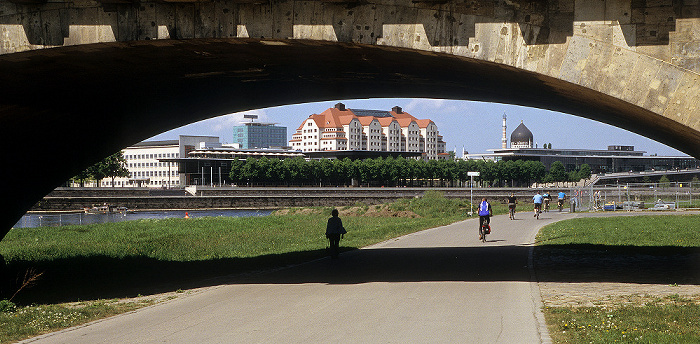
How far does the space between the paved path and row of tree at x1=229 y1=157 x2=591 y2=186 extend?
119 meters

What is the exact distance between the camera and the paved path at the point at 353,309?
31.0 feet

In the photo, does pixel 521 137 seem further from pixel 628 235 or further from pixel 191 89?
pixel 191 89

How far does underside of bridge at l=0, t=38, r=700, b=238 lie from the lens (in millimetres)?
12594

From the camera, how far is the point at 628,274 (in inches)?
602

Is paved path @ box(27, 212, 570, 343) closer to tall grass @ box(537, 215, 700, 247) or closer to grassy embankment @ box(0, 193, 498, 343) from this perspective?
grassy embankment @ box(0, 193, 498, 343)

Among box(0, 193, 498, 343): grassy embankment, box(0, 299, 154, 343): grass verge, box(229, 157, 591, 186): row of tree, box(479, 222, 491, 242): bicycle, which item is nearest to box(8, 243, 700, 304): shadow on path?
box(0, 193, 498, 343): grassy embankment

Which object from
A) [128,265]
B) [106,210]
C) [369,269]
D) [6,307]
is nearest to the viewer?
[6,307]

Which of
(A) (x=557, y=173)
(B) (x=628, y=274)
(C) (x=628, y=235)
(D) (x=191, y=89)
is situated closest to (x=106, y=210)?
(C) (x=628, y=235)

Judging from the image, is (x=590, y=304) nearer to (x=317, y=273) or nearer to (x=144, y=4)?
(x=317, y=273)

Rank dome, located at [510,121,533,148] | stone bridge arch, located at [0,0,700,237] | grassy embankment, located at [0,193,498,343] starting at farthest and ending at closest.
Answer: dome, located at [510,121,533,148]
grassy embankment, located at [0,193,498,343]
stone bridge arch, located at [0,0,700,237]

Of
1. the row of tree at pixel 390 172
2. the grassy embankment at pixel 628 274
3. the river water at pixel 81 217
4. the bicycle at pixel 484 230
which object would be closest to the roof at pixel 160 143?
the row of tree at pixel 390 172

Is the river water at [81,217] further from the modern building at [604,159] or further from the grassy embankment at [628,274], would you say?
the modern building at [604,159]

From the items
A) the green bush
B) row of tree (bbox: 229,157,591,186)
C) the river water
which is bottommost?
the river water

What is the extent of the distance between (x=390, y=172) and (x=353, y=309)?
134 meters
